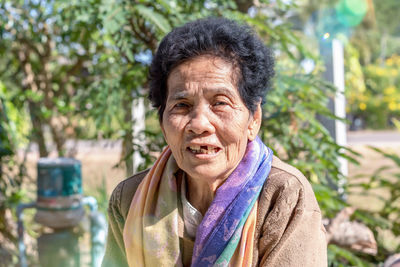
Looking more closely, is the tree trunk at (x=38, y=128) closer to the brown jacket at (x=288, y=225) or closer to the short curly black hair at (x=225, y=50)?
the short curly black hair at (x=225, y=50)

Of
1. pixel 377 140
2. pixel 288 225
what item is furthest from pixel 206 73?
pixel 377 140

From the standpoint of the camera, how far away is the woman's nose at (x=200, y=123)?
1.68 m

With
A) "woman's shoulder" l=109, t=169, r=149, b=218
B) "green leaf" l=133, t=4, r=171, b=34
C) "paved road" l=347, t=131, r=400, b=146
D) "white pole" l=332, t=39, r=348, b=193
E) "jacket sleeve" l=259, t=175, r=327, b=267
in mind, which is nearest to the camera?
"jacket sleeve" l=259, t=175, r=327, b=267

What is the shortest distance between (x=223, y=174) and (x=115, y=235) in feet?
2.05

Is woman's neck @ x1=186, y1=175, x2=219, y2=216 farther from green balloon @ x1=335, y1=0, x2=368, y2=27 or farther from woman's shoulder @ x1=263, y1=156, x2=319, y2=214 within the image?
green balloon @ x1=335, y1=0, x2=368, y2=27

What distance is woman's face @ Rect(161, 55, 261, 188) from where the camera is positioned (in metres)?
1.71

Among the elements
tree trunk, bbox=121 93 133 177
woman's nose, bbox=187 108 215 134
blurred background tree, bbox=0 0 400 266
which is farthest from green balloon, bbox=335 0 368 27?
woman's nose, bbox=187 108 215 134

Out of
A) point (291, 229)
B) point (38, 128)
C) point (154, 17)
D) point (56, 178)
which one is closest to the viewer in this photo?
point (291, 229)

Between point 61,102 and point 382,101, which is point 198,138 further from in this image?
point 382,101

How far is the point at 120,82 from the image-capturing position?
10.7ft

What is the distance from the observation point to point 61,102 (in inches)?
185

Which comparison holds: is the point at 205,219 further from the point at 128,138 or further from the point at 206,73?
the point at 128,138

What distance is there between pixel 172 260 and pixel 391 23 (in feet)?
139

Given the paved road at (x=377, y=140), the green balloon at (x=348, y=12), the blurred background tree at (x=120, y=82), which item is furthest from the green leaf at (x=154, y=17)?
the paved road at (x=377, y=140)
